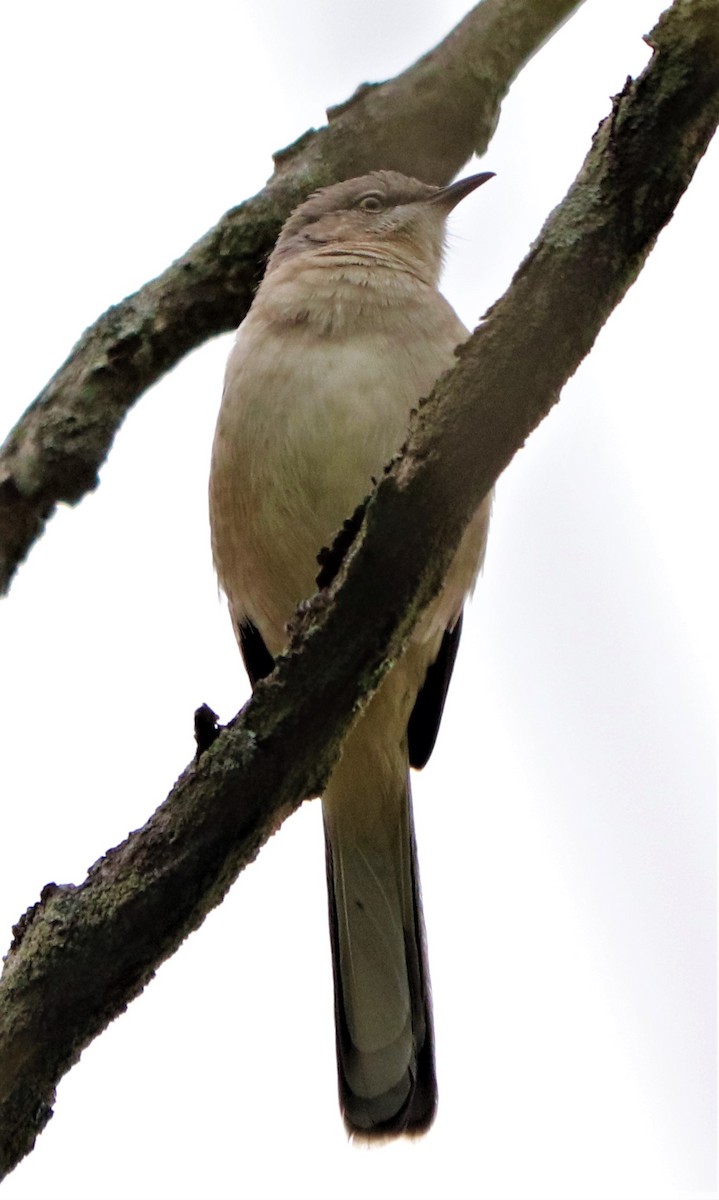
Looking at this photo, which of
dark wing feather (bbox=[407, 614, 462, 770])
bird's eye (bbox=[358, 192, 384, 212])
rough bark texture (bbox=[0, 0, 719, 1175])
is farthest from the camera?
bird's eye (bbox=[358, 192, 384, 212])

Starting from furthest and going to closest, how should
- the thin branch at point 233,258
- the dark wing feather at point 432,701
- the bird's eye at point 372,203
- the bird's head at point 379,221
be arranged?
the bird's eye at point 372,203 → the bird's head at point 379,221 → the dark wing feather at point 432,701 → the thin branch at point 233,258

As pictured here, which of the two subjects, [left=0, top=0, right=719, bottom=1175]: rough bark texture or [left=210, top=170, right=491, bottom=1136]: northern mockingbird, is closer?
[left=0, top=0, right=719, bottom=1175]: rough bark texture

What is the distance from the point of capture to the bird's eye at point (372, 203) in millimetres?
5309

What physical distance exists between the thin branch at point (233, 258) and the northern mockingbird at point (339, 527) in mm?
164

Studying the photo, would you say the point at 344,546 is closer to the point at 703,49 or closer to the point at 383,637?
the point at 383,637

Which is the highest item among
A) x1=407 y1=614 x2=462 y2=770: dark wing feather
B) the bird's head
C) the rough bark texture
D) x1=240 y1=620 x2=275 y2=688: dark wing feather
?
the bird's head

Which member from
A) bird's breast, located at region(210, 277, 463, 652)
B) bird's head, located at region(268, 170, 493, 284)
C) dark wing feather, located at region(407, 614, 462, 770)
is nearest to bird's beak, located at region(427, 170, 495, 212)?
bird's head, located at region(268, 170, 493, 284)

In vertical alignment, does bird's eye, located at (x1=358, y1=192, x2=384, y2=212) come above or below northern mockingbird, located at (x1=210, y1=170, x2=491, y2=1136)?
above

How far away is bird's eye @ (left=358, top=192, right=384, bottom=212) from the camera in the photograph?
5.31 meters

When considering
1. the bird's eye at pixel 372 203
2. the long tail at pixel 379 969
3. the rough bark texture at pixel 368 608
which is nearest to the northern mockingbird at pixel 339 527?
the long tail at pixel 379 969

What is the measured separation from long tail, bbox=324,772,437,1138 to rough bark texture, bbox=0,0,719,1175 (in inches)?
77.1

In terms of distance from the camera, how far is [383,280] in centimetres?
479

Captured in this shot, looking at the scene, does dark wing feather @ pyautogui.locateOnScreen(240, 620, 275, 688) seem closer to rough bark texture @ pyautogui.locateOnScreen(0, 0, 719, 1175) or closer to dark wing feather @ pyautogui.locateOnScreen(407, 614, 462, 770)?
dark wing feather @ pyautogui.locateOnScreen(407, 614, 462, 770)

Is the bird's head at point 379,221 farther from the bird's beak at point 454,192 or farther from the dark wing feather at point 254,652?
the dark wing feather at point 254,652
